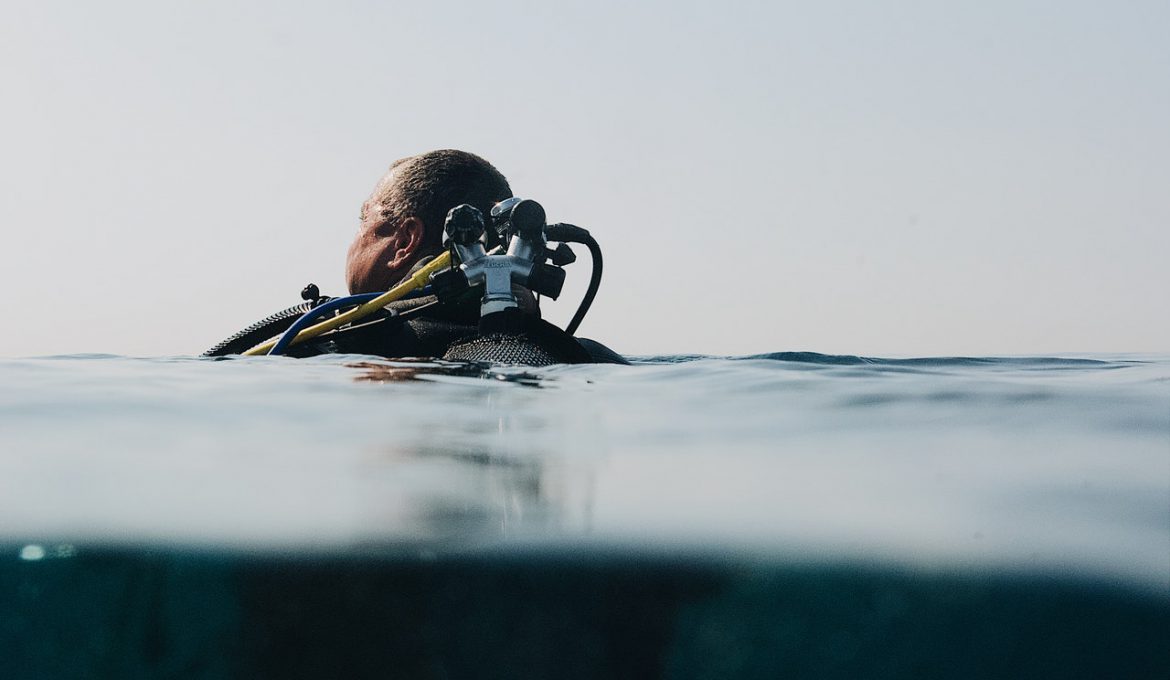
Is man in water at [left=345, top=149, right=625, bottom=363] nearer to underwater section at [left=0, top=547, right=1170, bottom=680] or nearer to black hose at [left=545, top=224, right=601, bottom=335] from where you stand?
black hose at [left=545, top=224, right=601, bottom=335]

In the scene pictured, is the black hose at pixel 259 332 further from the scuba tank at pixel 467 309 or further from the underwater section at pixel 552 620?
the underwater section at pixel 552 620

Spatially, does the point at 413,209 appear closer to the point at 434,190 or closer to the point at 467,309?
the point at 434,190

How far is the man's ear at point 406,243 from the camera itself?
15.8ft

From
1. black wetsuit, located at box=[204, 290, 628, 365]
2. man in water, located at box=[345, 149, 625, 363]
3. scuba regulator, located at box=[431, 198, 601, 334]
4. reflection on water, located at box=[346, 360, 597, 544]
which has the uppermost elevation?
man in water, located at box=[345, 149, 625, 363]

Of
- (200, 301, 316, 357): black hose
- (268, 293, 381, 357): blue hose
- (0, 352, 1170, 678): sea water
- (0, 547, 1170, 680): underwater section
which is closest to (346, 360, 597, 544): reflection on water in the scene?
(0, 352, 1170, 678): sea water

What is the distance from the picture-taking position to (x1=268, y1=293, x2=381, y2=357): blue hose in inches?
163

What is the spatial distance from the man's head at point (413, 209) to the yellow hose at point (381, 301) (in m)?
0.72

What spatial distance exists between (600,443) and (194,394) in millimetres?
1442

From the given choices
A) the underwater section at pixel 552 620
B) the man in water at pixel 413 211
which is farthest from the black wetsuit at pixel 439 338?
the underwater section at pixel 552 620

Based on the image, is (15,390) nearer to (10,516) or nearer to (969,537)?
(10,516)

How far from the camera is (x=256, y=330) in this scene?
447 centimetres

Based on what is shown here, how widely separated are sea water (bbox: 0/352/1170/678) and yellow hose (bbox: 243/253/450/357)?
1.64m

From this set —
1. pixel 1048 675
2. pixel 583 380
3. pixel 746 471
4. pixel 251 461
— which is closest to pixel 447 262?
pixel 583 380

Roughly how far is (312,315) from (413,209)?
0.94 meters
